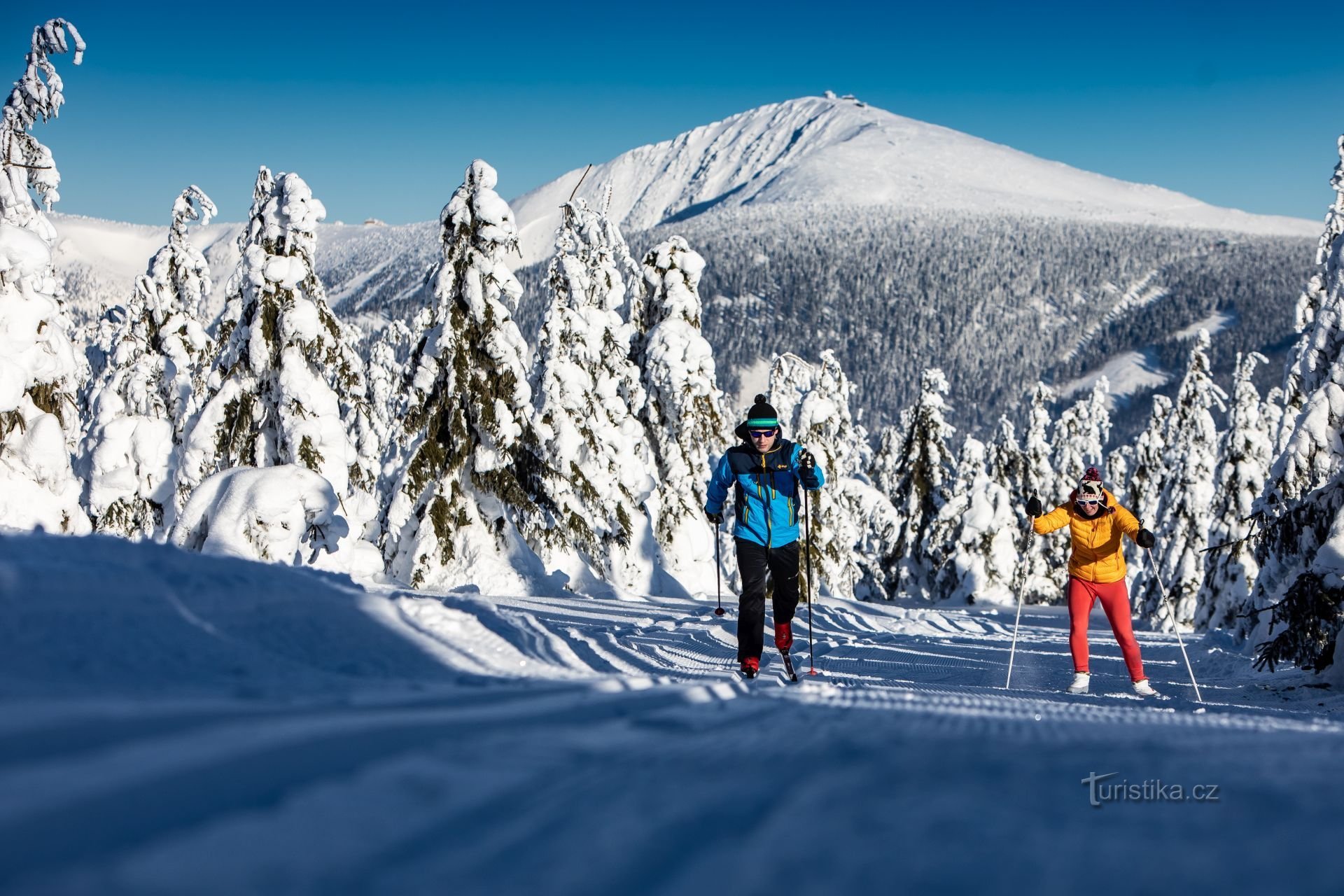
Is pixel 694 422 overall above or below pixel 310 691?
above

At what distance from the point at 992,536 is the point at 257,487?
29.9 m

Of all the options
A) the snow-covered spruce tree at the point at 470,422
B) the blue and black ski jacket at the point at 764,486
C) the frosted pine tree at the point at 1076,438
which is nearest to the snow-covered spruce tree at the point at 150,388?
the snow-covered spruce tree at the point at 470,422

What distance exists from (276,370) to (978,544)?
27.6 metres

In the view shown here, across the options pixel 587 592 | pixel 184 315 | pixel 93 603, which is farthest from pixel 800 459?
pixel 184 315

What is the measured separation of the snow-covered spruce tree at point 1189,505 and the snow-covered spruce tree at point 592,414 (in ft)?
59.8

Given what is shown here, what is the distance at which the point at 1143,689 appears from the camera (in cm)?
743

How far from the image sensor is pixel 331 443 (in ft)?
52.4

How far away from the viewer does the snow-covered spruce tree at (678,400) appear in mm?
22828

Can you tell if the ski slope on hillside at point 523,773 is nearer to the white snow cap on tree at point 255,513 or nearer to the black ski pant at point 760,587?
the black ski pant at point 760,587

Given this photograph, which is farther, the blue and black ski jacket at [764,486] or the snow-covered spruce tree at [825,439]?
the snow-covered spruce tree at [825,439]

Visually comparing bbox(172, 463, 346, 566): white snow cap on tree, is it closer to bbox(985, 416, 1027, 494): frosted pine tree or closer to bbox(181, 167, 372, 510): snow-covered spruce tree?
bbox(181, 167, 372, 510): snow-covered spruce tree

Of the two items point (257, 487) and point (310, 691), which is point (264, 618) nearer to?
point (310, 691)

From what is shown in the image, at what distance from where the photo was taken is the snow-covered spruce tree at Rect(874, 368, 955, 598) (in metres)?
36.5

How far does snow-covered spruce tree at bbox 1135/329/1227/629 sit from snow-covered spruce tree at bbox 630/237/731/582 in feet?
51.1
